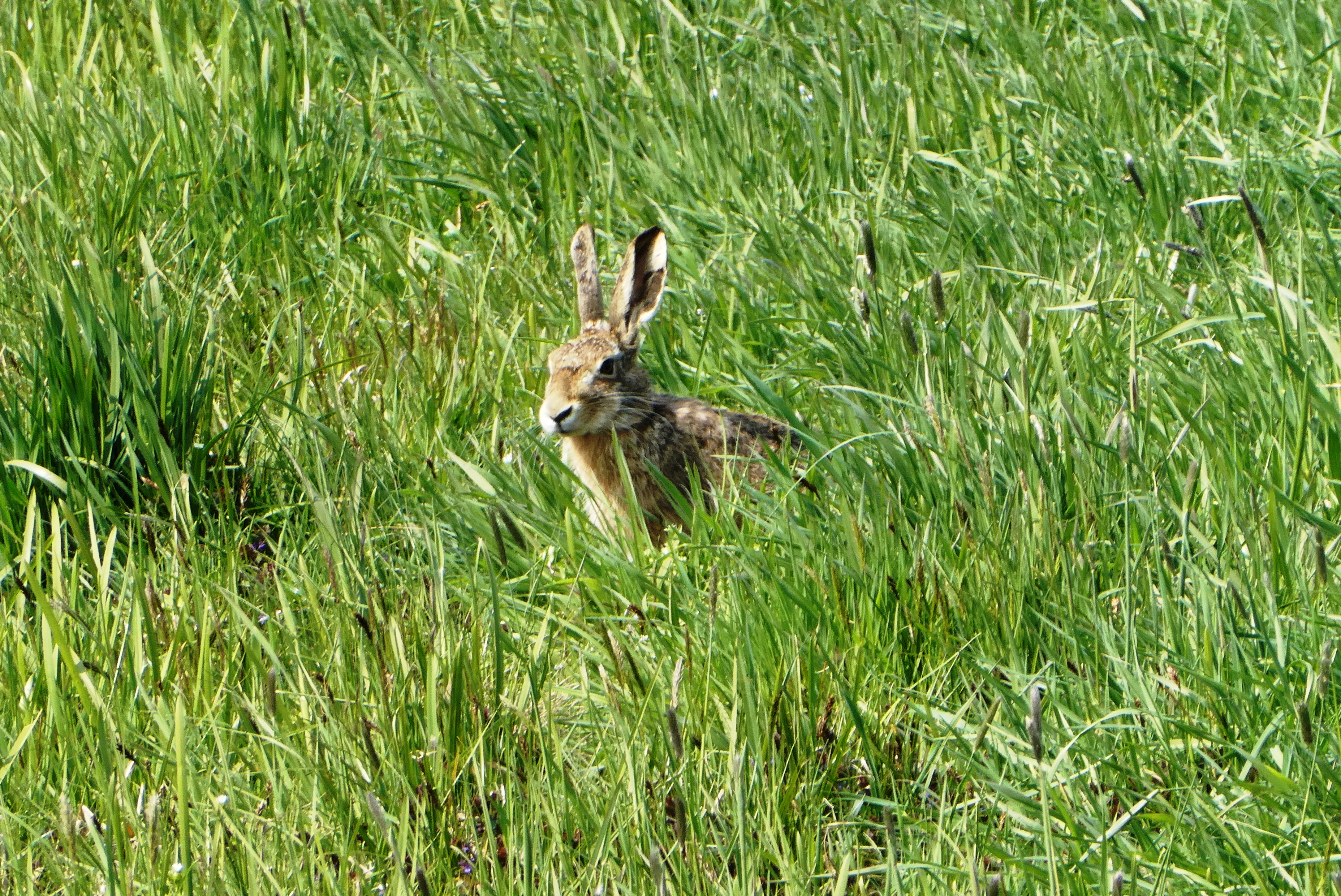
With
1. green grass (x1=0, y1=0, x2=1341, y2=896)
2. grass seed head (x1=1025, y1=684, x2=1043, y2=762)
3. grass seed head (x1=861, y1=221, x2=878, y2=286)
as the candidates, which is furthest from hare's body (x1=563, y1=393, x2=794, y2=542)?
grass seed head (x1=1025, y1=684, x2=1043, y2=762)

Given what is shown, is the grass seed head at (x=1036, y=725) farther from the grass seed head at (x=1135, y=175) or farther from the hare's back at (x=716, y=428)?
the hare's back at (x=716, y=428)

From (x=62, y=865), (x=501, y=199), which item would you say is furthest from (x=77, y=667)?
(x=501, y=199)

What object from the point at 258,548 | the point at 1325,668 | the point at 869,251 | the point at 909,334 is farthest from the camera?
the point at 258,548

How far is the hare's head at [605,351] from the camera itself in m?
4.39

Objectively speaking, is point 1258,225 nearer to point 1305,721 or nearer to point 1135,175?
point 1135,175

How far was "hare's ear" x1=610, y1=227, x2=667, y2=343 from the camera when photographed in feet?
Result: 15.2

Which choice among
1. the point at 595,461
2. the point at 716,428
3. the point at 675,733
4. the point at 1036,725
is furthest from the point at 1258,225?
the point at 595,461

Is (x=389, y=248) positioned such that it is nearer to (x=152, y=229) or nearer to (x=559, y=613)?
(x=152, y=229)

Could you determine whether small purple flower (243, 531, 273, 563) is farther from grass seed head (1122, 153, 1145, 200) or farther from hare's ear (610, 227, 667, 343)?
grass seed head (1122, 153, 1145, 200)

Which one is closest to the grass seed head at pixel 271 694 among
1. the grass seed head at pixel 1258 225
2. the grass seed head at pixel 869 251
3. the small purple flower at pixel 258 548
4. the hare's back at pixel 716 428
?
the small purple flower at pixel 258 548

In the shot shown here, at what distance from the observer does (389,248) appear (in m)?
5.11

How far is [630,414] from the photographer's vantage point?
15.2 ft

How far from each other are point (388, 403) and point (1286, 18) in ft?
10.2

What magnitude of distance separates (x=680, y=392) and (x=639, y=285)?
41 cm
